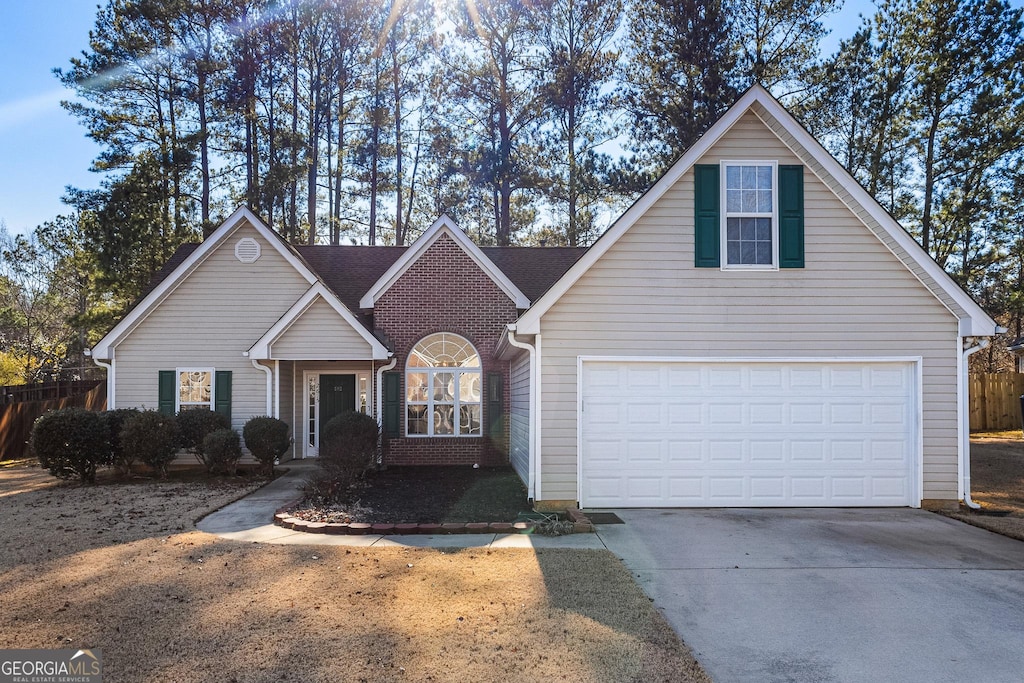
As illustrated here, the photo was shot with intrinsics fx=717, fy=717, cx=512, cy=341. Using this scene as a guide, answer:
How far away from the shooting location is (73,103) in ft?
84.1

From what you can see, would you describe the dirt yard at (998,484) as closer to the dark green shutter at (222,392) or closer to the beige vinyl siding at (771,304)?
the beige vinyl siding at (771,304)

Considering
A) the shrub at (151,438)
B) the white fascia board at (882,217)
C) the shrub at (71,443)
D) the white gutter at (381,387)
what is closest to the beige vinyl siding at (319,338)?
the white gutter at (381,387)

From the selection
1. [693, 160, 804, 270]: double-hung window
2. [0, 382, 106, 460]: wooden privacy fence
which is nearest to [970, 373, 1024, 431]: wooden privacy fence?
[693, 160, 804, 270]: double-hung window

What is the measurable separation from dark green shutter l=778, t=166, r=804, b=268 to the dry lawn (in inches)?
215

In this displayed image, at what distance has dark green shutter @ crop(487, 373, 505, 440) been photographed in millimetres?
15578

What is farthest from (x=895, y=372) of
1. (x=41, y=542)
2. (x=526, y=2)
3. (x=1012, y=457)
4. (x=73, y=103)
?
(x=73, y=103)

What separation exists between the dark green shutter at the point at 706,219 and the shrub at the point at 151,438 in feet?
33.5

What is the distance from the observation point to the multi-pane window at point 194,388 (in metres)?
15.8

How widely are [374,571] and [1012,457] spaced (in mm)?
16280

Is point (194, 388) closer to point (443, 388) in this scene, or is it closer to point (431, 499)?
point (443, 388)

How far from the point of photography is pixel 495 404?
614 inches

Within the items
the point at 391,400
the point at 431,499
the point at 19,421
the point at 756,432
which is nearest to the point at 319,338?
the point at 391,400

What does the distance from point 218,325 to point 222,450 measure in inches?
134

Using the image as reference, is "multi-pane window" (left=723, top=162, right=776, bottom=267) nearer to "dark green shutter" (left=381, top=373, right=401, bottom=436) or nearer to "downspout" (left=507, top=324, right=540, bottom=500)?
"downspout" (left=507, top=324, right=540, bottom=500)
